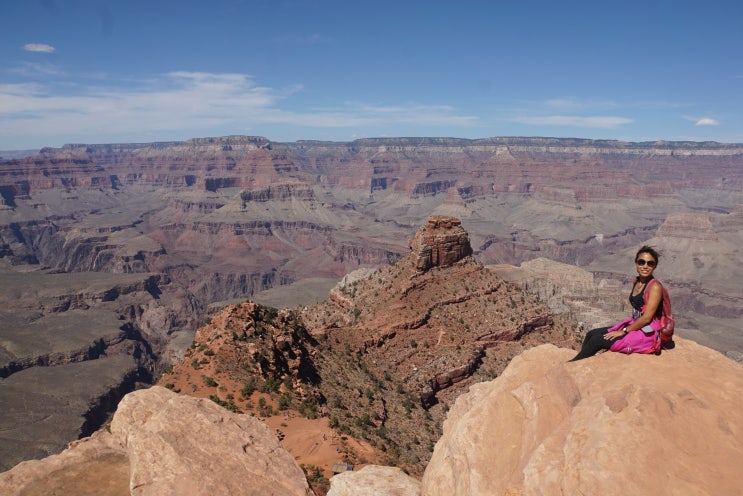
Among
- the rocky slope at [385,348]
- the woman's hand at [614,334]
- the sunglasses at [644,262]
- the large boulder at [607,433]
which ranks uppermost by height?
the sunglasses at [644,262]

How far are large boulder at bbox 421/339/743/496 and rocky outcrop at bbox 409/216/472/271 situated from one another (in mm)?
40520

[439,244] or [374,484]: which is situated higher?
[439,244]

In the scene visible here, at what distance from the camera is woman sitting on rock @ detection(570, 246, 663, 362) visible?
37.0 feet

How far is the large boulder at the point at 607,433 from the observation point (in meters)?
8.52

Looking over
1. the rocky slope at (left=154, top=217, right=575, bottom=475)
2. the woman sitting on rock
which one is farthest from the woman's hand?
the rocky slope at (left=154, top=217, right=575, bottom=475)

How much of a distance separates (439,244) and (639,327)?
42583 millimetres

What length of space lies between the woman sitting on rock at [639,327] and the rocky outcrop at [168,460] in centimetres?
850

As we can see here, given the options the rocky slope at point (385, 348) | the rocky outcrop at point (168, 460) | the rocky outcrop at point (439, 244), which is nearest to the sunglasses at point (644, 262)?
the rocky outcrop at point (168, 460)

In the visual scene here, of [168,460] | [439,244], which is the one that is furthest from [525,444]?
[439,244]

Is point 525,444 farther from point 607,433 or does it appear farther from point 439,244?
point 439,244

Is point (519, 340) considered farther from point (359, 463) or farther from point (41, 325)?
point (41, 325)

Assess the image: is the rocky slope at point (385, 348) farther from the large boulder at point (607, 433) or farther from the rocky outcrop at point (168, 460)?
the large boulder at point (607, 433)

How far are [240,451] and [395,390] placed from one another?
29927 millimetres

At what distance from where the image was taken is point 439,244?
54.0 m
